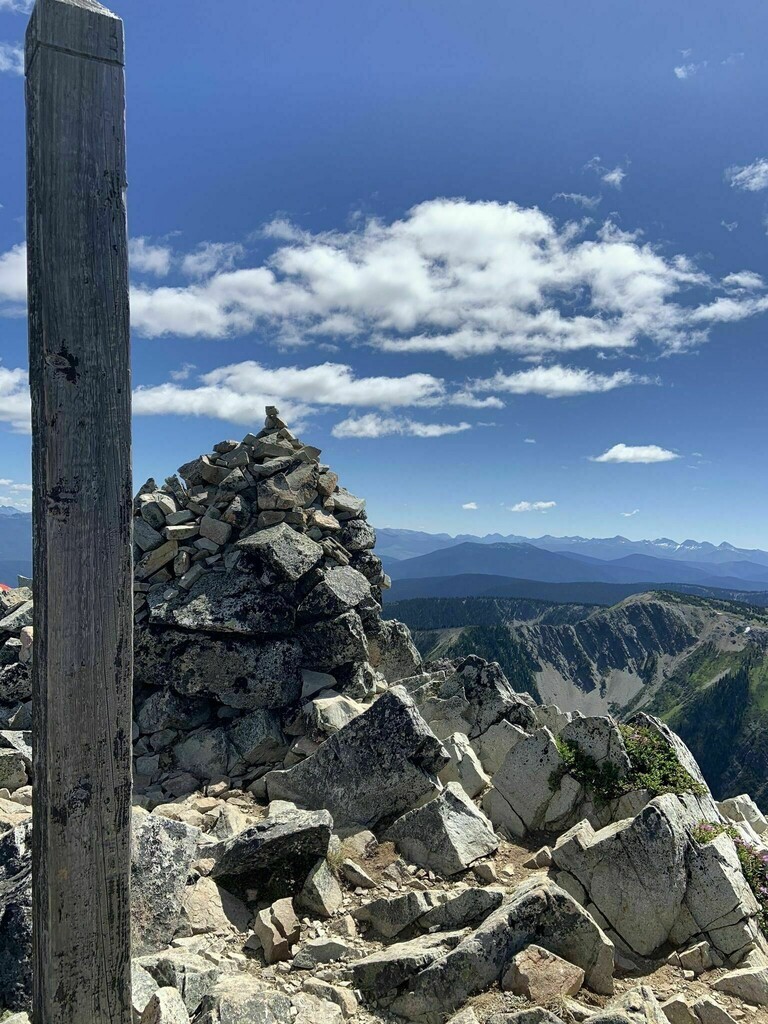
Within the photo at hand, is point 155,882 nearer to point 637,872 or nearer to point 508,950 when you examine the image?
point 508,950

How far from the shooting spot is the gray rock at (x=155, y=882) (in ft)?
26.4

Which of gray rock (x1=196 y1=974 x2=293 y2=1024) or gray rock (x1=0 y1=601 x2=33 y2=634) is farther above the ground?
gray rock (x1=0 y1=601 x2=33 y2=634)

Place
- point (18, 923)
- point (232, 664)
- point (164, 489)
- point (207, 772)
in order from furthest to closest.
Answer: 1. point (164, 489)
2. point (232, 664)
3. point (207, 772)
4. point (18, 923)

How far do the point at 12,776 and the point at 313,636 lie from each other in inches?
289

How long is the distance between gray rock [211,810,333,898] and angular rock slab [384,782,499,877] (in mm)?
1745

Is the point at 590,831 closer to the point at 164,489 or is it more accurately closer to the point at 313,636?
the point at 313,636

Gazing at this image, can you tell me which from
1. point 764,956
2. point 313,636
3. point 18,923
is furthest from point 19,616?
point 764,956

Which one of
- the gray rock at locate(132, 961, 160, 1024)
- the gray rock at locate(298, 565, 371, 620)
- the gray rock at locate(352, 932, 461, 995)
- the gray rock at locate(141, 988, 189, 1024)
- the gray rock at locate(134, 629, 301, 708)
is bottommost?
the gray rock at locate(352, 932, 461, 995)

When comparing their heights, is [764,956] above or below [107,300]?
below

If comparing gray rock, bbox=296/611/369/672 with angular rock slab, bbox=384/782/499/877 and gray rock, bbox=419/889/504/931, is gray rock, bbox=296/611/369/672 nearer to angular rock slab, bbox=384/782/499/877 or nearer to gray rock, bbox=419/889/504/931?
angular rock slab, bbox=384/782/499/877

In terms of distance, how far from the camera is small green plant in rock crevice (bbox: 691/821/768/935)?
9477 mm

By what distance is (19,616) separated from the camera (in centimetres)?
1816

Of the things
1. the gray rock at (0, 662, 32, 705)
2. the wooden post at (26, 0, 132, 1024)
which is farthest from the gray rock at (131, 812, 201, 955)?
the gray rock at (0, 662, 32, 705)

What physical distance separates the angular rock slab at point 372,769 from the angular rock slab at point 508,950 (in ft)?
13.5
